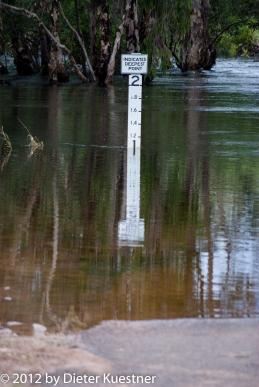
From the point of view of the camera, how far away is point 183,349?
18.8 feet

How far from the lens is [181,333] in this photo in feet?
19.9

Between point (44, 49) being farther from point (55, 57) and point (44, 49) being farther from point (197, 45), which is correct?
point (197, 45)

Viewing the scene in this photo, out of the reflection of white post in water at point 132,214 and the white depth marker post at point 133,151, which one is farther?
the white depth marker post at point 133,151

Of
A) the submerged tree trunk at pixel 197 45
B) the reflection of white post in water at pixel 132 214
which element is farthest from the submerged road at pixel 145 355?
the submerged tree trunk at pixel 197 45

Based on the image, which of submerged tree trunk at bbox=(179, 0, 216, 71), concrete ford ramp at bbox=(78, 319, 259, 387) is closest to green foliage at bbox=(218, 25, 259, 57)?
submerged tree trunk at bbox=(179, 0, 216, 71)

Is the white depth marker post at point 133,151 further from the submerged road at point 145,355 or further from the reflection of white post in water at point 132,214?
the submerged road at point 145,355

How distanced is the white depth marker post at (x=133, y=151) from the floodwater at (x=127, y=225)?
0.04m

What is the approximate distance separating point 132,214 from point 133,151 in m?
5.23

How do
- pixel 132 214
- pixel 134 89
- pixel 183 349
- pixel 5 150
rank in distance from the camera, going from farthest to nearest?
1. pixel 134 89
2. pixel 5 150
3. pixel 132 214
4. pixel 183 349

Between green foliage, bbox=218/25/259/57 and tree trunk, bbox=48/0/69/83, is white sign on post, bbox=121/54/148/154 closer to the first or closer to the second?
tree trunk, bbox=48/0/69/83

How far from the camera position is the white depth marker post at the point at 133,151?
9.47 m

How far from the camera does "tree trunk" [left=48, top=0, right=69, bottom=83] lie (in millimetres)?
37750

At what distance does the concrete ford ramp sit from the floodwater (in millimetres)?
241

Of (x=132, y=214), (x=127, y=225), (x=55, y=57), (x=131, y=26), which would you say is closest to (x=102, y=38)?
(x=55, y=57)
